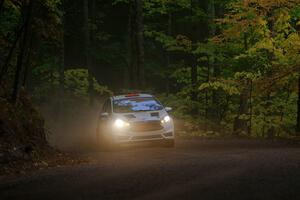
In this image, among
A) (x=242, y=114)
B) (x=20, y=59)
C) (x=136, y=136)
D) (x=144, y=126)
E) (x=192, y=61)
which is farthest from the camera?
(x=192, y=61)

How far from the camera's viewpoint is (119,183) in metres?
9.91

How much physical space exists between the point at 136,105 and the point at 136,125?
1148 millimetres

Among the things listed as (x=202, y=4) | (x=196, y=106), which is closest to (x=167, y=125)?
(x=196, y=106)

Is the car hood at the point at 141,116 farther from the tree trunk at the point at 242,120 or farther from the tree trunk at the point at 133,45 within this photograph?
the tree trunk at the point at 133,45

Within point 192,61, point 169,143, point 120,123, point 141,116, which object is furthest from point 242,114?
point 120,123

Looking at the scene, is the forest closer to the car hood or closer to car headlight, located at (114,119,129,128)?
car headlight, located at (114,119,129,128)

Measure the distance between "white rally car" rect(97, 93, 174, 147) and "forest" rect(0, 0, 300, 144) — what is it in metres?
2.11

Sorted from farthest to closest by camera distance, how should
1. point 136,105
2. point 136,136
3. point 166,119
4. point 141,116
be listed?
point 136,105 < point 166,119 < point 141,116 < point 136,136

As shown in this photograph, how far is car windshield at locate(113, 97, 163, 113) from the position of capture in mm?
17966

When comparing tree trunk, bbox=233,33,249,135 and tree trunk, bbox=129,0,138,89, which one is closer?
tree trunk, bbox=233,33,249,135

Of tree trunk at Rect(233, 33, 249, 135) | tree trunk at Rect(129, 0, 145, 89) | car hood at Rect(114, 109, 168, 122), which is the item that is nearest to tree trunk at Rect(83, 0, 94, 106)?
tree trunk at Rect(129, 0, 145, 89)

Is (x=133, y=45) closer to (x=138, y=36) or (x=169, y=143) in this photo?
(x=138, y=36)

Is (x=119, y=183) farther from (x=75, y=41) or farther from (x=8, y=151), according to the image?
(x=75, y=41)

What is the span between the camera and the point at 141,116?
57.1ft
